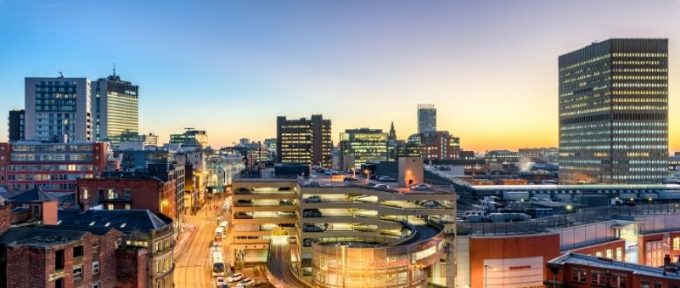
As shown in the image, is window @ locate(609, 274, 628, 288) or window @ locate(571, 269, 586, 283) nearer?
window @ locate(609, 274, 628, 288)

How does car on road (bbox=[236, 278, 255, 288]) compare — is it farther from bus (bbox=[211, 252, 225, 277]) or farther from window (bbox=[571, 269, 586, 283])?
window (bbox=[571, 269, 586, 283])

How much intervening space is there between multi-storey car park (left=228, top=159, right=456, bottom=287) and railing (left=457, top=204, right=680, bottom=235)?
359 centimetres

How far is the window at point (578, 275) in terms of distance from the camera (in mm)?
57156

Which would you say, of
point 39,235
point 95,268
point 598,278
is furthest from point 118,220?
point 598,278

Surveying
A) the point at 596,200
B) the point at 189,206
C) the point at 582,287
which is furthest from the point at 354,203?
the point at 189,206

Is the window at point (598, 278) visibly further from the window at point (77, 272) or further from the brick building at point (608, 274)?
the window at point (77, 272)

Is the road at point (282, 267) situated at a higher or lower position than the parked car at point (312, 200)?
lower

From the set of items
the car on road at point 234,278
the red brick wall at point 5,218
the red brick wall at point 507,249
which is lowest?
the car on road at point 234,278

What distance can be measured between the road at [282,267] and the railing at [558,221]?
25000 mm

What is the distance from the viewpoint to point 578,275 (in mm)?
57500

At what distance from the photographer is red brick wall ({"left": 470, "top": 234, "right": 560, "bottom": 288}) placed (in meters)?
72.4

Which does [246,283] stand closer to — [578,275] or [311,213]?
[311,213]

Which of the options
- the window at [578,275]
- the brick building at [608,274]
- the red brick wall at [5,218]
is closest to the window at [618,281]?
the brick building at [608,274]

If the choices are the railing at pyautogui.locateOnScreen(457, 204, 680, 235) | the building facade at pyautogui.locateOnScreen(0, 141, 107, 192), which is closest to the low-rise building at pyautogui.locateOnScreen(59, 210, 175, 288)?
the railing at pyautogui.locateOnScreen(457, 204, 680, 235)
